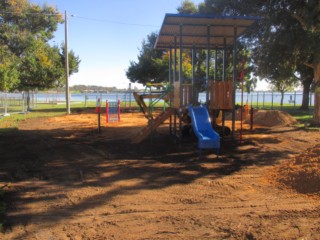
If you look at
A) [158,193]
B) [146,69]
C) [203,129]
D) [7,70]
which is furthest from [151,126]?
[146,69]

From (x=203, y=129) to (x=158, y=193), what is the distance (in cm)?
456

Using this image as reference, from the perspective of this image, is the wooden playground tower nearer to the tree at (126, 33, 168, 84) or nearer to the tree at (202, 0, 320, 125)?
the tree at (202, 0, 320, 125)

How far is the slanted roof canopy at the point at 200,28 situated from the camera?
11039 mm

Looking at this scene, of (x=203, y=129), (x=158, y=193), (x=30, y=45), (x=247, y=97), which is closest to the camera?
(x=158, y=193)

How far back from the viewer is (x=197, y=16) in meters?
10.8

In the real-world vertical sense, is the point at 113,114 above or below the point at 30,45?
below

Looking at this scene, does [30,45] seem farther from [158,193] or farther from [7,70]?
[158,193]

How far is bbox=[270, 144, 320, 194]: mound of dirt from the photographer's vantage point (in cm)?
648

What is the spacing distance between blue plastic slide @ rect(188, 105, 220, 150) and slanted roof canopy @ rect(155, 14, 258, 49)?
2.71m

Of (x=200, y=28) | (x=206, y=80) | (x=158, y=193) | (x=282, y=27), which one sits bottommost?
(x=158, y=193)

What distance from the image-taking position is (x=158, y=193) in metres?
6.30

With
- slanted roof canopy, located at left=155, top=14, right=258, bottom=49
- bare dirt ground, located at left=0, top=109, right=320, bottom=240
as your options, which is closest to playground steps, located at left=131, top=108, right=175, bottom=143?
bare dirt ground, located at left=0, top=109, right=320, bottom=240

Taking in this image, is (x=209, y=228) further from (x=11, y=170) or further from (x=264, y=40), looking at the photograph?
(x=264, y=40)

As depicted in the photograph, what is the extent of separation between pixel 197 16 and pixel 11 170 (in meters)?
7.20
